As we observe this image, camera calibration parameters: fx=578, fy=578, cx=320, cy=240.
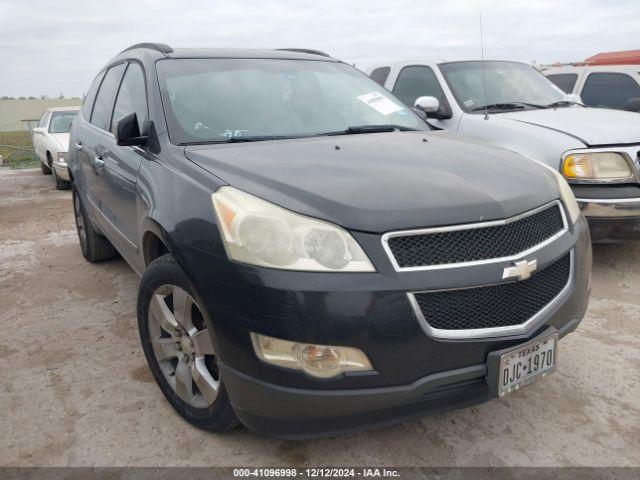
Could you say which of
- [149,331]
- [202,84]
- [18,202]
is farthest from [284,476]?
[18,202]

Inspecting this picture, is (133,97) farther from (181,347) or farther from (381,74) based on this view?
Answer: (381,74)

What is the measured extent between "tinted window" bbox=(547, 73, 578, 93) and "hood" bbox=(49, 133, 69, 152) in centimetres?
781

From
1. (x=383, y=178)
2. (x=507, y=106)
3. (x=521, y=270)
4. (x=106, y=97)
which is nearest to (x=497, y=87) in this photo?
(x=507, y=106)

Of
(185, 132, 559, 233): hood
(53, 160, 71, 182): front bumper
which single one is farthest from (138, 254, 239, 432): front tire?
(53, 160, 71, 182): front bumper

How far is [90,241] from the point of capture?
503 centimetres

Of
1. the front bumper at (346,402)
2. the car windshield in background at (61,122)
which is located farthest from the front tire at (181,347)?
the car windshield in background at (61,122)

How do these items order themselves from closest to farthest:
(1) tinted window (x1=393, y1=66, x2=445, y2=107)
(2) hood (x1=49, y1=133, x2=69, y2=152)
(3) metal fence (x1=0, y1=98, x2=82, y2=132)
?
(1) tinted window (x1=393, y1=66, x2=445, y2=107) → (2) hood (x1=49, y1=133, x2=69, y2=152) → (3) metal fence (x1=0, y1=98, x2=82, y2=132)

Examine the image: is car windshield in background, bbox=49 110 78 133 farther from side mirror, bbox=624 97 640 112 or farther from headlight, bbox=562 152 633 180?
headlight, bbox=562 152 633 180

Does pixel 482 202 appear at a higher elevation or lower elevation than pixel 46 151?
higher

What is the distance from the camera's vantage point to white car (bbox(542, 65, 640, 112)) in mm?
7371

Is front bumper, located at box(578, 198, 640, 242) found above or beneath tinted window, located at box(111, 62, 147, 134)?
beneath

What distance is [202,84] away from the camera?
10.4 ft

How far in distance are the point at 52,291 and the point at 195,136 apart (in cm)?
241

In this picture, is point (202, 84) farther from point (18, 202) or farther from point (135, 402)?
point (18, 202)
